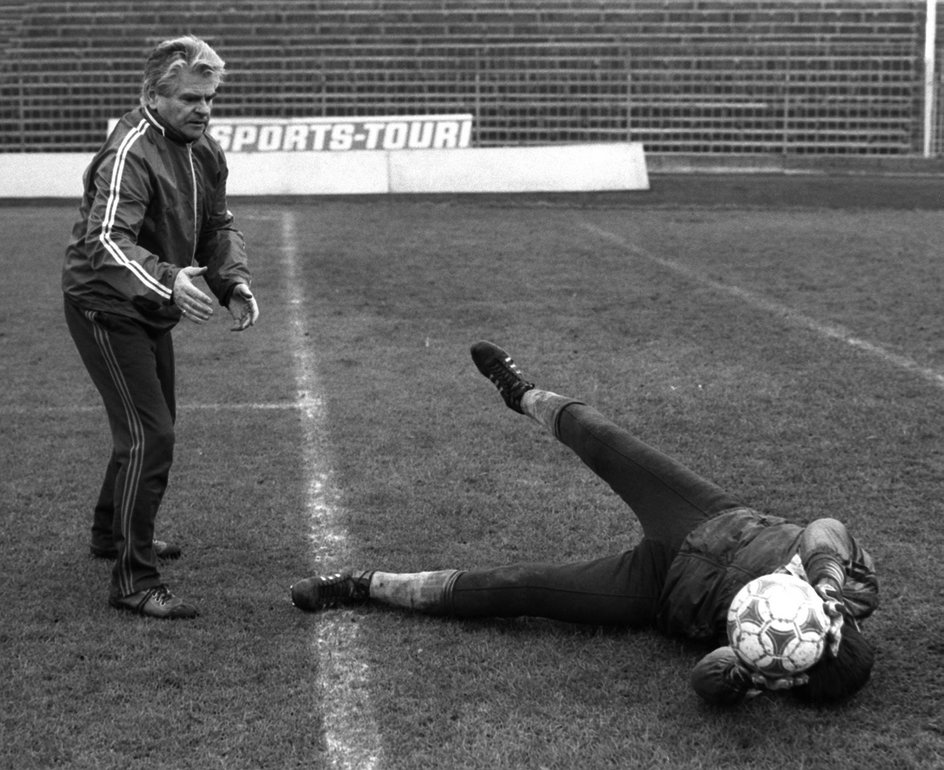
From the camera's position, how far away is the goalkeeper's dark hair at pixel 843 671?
342 centimetres

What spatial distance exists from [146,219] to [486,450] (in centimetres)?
242

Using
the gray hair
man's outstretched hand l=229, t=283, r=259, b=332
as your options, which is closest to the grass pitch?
man's outstretched hand l=229, t=283, r=259, b=332

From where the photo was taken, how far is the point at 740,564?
12.1 feet

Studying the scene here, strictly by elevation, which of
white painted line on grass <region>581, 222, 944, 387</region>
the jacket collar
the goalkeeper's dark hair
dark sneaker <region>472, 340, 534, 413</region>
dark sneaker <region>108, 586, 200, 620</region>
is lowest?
white painted line on grass <region>581, 222, 944, 387</region>

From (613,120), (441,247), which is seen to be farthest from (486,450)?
(613,120)

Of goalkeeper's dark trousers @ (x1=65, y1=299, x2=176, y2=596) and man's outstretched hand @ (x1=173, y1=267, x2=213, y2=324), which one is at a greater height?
man's outstretched hand @ (x1=173, y1=267, x2=213, y2=324)

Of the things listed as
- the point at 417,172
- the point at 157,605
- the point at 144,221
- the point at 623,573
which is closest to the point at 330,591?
the point at 157,605

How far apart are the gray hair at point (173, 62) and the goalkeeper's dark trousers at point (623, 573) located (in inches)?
74.3

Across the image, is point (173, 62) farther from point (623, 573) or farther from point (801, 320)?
point (801, 320)

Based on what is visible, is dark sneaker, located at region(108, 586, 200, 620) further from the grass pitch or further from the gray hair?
the gray hair

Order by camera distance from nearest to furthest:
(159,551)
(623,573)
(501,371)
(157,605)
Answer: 1. (623,573)
2. (157,605)
3. (159,551)
4. (501,371)

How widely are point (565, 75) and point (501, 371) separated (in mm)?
23885

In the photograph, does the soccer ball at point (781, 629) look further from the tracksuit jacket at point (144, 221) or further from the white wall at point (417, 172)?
the white wall at point (417, 172)

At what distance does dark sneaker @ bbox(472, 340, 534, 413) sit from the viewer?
511 centimetres
